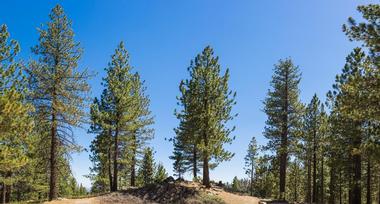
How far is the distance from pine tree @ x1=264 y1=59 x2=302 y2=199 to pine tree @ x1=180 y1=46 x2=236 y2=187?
316 inches

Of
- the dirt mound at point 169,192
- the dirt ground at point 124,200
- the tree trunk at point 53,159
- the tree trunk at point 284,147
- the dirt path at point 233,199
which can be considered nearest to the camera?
the tree trunk at point 53,159

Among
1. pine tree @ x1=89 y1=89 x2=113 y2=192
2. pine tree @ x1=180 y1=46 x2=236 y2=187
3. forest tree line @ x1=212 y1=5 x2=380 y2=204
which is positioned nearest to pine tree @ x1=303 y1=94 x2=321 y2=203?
forest tree line @ x1=212 y1=5 x2=380 y2=204

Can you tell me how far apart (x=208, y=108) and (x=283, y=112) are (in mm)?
10239

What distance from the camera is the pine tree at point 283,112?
35688 mm

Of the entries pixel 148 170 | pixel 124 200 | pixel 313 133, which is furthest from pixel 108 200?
pixel 148 170

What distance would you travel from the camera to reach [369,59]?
53.9 ft

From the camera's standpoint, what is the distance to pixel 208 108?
98.4 ft

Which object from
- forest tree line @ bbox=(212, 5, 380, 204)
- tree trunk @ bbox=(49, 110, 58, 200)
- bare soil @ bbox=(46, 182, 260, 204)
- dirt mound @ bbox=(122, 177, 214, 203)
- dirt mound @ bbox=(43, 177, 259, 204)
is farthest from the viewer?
dirt mound @ bbox=(122, 177, 214, 203)

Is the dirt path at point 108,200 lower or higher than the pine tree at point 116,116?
lower

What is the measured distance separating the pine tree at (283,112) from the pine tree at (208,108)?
8.01 metres

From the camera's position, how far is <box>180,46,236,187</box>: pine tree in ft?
98.3

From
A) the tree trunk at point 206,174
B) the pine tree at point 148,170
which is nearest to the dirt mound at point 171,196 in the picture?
the tree trunk at point 206,174

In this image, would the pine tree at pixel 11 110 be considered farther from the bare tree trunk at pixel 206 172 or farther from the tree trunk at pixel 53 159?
the bare tree trunk at pixel 206 172

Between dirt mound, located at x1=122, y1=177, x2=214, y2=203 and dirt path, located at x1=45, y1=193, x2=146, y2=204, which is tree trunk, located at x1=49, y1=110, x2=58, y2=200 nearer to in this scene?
dirt path, located at x1=45, y1=193, x2=146, y2=204
